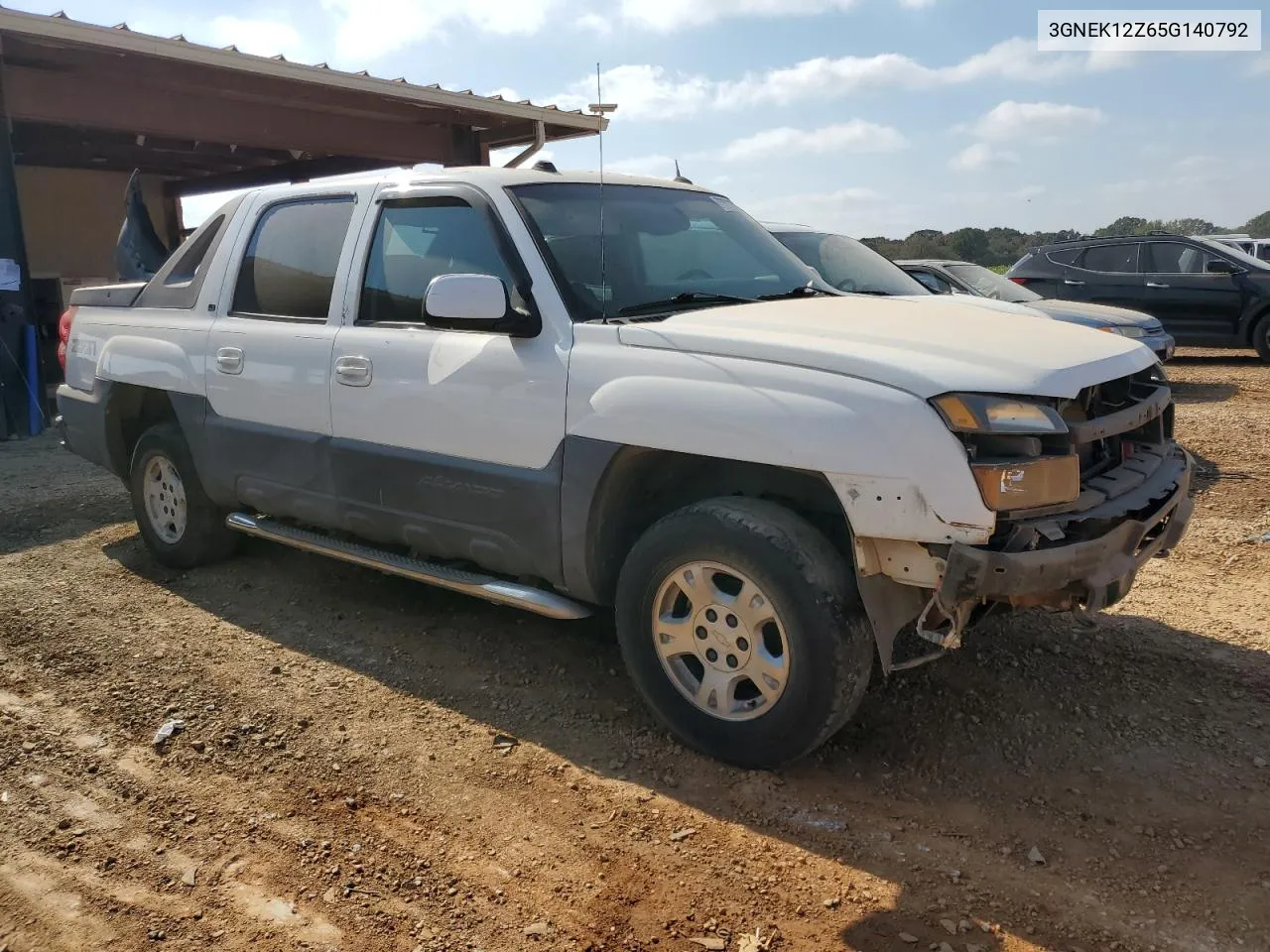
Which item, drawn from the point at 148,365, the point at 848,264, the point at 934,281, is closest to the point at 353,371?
the point at 148,365

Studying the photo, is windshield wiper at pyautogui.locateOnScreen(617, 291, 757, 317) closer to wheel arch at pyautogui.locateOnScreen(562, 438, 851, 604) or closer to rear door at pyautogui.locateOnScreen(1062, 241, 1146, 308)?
wheel arch at pyautogui.locateOnScreen(562, 438, 851, 604)

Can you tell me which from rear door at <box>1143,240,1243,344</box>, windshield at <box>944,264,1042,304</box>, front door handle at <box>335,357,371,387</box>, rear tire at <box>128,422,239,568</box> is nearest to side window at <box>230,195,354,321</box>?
front door handle at <box>335,357,371,387</box>

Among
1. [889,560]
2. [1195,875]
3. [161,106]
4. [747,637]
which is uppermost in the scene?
[161,106]

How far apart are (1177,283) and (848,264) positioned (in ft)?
24.5

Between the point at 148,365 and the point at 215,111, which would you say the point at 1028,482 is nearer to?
the point at 148,365

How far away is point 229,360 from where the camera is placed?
4805 millimetres

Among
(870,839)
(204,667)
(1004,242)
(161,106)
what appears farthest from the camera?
(1004,242)

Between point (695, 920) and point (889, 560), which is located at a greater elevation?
point (889, 560)

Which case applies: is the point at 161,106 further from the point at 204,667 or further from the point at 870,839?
the point at 870,839

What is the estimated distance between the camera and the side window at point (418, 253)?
3.96 meters

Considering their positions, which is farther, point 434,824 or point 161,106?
point 161,106

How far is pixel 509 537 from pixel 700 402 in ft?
3.20

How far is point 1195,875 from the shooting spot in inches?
108

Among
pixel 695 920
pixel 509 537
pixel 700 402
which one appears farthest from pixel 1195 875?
pixel 509 537
